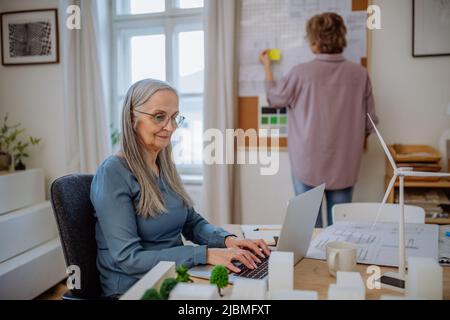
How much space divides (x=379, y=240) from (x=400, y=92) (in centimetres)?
165

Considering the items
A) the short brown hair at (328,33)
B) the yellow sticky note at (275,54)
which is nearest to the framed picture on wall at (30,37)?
the yellow sticky note at (275,54)

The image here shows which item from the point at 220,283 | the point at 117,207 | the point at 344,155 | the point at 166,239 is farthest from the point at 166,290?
the point at 344,155

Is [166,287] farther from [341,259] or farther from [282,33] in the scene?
[282,33]

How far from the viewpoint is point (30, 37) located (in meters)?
3.18

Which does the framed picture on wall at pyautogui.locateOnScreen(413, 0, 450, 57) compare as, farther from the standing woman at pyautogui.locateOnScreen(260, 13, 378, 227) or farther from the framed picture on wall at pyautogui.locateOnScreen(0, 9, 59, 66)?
the framed picture on wall at pyautogui.locateOnScreen(0, 9, 59, 66)

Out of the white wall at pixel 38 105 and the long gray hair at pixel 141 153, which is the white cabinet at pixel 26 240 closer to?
the white wall at pixel 38 105

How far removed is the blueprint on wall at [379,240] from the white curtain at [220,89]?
1.39 metres

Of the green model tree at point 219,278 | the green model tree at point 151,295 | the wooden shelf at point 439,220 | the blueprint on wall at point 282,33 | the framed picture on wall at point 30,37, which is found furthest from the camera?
the framed picture on wall at point 30,37

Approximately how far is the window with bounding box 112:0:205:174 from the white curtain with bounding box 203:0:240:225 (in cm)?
29

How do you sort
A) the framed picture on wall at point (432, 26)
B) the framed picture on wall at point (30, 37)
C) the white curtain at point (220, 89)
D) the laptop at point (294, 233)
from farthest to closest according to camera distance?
Result: the framed picture on wall at point (30, 37) → the white curtain at point (220, 89) → the framed picture on wall at point (432, 26) → the laptop at point (294, 233)

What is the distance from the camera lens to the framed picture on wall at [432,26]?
2.60 meters

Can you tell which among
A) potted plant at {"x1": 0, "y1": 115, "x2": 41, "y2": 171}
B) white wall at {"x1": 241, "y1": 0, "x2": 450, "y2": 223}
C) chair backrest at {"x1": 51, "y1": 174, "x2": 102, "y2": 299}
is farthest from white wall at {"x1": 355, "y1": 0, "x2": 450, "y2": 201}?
potted plant at {"x1": 0, "y1": 115, "x2": 41, "y2": 171}

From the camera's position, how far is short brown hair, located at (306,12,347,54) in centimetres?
238

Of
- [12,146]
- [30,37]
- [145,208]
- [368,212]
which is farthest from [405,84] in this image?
[12,146]
